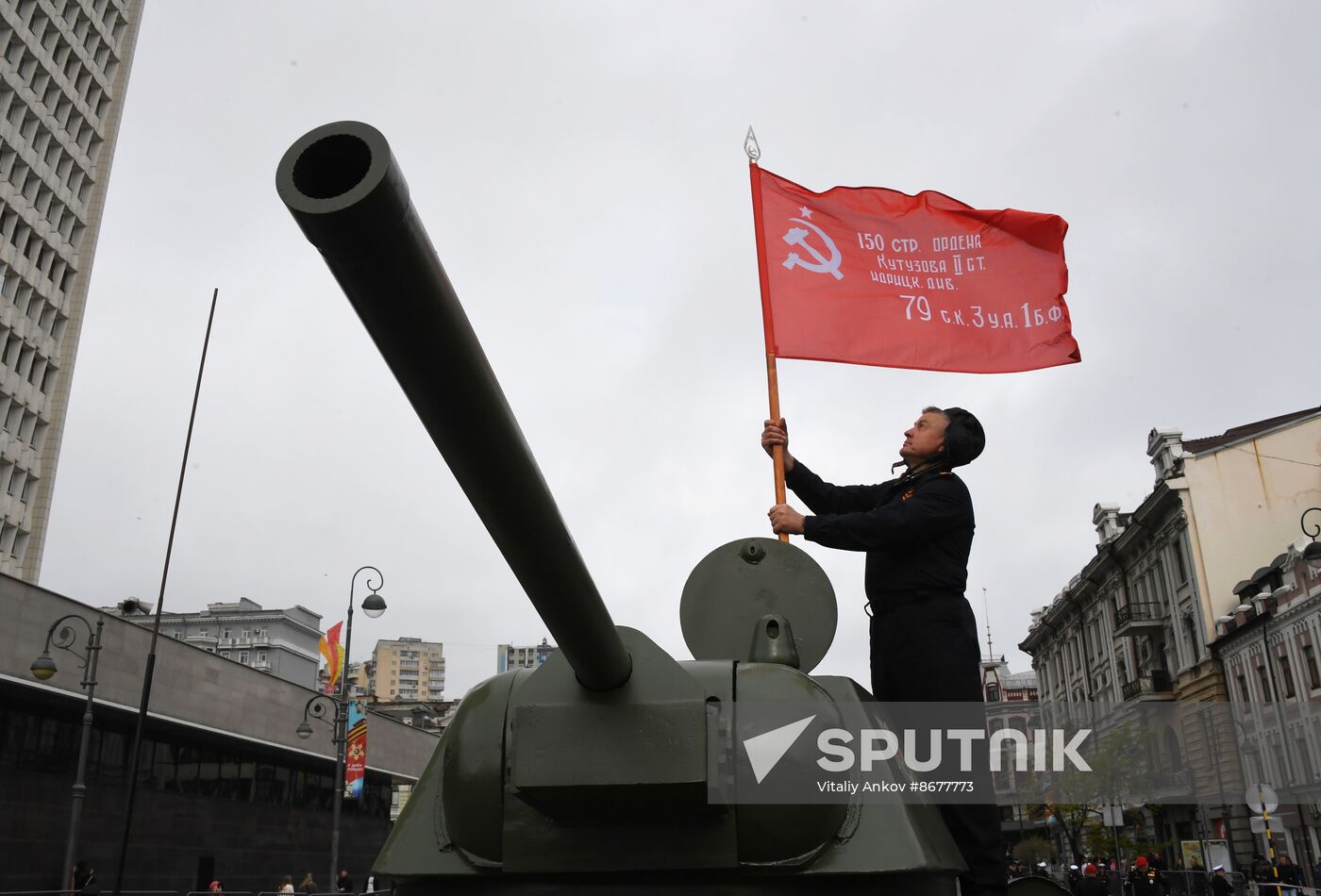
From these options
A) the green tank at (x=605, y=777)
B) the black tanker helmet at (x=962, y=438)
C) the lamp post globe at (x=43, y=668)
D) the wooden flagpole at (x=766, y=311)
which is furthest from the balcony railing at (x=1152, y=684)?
the green tank at (x=605, y=777)

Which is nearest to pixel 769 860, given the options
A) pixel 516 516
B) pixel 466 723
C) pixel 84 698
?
pixel 466 723

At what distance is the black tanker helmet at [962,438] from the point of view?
4.86m

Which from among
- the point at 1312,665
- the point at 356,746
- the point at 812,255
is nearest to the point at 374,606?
the point at 356,746

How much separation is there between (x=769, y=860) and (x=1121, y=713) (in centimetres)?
5020

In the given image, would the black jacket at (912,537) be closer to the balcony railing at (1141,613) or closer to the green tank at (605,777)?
the green tank at (605,777)

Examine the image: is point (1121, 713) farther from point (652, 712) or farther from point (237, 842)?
point (652, 712)

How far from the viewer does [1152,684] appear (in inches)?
2035

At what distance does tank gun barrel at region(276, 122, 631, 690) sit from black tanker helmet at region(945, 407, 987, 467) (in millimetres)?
2528

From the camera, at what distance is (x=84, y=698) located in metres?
26.6

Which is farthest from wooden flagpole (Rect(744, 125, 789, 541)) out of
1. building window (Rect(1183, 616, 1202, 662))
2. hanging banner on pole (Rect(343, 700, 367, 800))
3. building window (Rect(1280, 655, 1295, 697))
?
building window (Rect(1183, 616, 1202, 662))

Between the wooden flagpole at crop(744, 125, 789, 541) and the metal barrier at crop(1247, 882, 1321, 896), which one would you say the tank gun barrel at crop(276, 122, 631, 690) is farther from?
the metal barrier at crop(1247, 882, 1321, 896)

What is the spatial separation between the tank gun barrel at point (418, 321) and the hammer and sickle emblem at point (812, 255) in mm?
6414

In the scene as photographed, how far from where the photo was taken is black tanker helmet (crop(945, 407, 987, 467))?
4855mm

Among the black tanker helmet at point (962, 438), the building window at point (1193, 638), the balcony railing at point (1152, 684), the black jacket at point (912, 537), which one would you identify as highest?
the building window at point (1193, 638)
